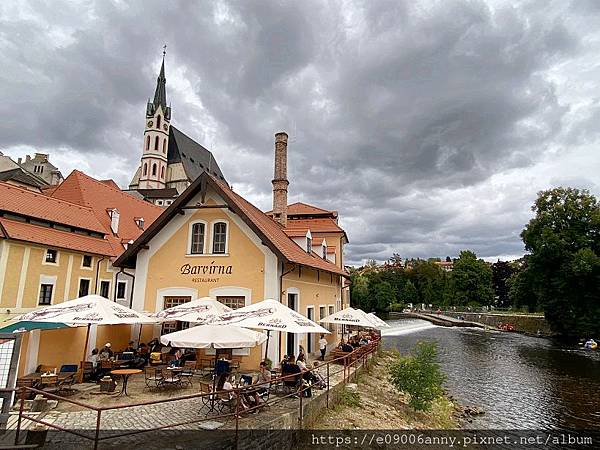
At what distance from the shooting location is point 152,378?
40.2 ft

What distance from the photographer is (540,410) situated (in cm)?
1638

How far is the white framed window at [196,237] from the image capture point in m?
16.2

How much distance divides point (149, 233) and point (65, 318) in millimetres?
6163

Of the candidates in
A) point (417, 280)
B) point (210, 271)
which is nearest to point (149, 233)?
point (210, 271)

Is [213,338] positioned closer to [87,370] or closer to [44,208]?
[87,370]

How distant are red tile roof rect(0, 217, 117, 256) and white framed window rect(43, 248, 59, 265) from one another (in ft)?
1.49

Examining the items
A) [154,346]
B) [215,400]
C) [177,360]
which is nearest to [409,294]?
[154,346]

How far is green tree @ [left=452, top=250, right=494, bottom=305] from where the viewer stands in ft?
272

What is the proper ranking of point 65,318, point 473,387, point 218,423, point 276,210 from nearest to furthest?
point 218,423 < point 65,318 < point 473,387 < point 276,210

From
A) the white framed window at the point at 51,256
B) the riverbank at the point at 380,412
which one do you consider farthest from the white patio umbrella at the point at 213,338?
the white framed window at the point at 51,256

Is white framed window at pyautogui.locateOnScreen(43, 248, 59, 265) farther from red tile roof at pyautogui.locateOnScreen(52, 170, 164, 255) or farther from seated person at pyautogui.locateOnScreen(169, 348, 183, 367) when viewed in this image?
seated person at pyautogui.locateOnScreen(169, 348, 183, 367)

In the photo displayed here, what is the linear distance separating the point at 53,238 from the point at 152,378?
443 inches

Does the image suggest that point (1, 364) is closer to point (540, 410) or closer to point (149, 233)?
point (149, 233)

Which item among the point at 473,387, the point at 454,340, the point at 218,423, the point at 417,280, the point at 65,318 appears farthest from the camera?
the point at 417,280
